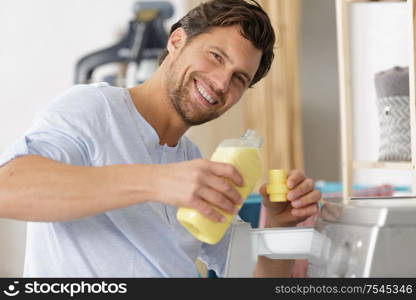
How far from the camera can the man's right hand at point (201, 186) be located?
0.87m

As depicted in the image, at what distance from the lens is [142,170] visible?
3.00ft

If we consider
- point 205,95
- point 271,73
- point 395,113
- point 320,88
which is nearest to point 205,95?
point 205,95

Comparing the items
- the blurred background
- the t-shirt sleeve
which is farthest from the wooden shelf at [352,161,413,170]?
the blurred background

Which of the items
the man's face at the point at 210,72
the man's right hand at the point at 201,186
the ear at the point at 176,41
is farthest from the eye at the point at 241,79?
the man's right hand at the point at 201,186

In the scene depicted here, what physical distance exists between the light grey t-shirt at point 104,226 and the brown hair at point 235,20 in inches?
8.4

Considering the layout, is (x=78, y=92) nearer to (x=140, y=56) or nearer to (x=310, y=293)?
(x=310, y=293)

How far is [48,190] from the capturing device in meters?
0.95

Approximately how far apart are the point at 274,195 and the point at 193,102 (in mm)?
276

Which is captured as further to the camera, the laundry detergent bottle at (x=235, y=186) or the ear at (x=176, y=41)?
the ear at (x=176, y=41)

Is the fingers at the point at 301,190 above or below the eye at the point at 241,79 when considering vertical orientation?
below

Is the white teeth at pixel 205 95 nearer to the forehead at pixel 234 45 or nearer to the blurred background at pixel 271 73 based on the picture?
the forehead at pixel 234 45

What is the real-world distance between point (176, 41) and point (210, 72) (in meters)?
0.16

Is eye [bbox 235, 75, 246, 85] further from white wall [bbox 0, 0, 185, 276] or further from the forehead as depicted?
white wall [bbox 0, 0, 185, 276]

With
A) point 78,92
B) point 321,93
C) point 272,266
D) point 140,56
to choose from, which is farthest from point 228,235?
point 321,93
